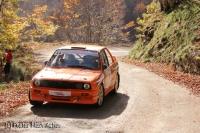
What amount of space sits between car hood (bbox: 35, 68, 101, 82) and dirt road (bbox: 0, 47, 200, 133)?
0.88 metres

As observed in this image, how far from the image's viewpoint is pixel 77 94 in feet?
26.9

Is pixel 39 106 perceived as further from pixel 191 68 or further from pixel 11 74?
pixel 11 74

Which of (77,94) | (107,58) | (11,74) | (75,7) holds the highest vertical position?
(75,7)

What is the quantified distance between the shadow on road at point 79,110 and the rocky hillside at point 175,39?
679 cm

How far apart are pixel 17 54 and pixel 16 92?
1652 centimetres

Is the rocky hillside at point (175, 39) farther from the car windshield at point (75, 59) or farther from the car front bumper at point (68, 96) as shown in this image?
the car front bumper at point (68, 96)

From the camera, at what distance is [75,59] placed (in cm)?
958

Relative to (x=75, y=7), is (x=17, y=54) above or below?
below

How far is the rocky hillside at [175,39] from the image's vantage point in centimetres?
1577

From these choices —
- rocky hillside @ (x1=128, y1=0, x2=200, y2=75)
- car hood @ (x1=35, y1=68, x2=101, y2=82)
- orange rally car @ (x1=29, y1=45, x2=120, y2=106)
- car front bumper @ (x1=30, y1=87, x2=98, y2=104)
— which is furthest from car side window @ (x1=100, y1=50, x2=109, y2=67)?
rocky hillside @ (x1=128, y1=0, x2=200, y2=75)

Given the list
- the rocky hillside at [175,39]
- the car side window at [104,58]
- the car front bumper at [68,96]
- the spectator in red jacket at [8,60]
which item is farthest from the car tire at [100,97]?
the spectator in red jacket at [8,60]

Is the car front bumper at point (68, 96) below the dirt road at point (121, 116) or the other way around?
the other way around

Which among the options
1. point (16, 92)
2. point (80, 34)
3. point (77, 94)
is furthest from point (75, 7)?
point (77, 94)

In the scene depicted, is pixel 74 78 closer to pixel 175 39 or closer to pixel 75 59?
pixel 75 59
